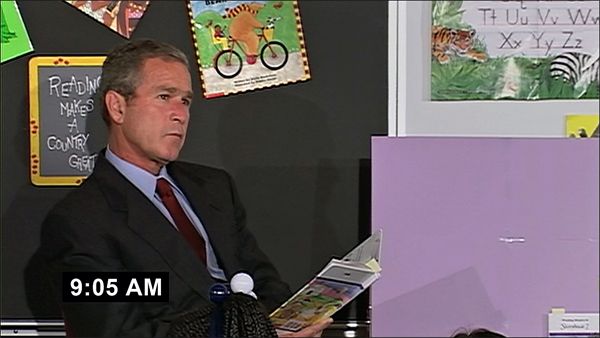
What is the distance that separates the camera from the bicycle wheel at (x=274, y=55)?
1.51m

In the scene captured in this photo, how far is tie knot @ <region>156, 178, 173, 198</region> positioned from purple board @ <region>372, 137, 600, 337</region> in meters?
0.31

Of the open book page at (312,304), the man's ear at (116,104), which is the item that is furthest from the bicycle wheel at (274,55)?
the open book page at (312,304)

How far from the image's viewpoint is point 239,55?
151cm

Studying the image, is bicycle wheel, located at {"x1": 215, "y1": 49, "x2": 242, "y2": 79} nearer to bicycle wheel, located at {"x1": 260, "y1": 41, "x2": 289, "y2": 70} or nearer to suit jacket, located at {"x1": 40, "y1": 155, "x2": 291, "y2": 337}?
bicycle wheel, located at {"x1": 260, "y1": 41, "x2": 289, "y2": 70}

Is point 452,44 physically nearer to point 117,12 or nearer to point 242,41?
point 242,41

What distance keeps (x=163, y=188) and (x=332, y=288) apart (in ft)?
0.99

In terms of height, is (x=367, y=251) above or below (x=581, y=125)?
below

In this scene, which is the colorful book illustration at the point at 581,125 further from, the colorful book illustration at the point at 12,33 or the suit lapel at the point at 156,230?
the colorful book illustration at the point at 12,33

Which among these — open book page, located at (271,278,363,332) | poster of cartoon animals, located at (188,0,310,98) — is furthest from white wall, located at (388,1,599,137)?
open book page, located at (271,278,363,332)

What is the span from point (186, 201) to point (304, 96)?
241 mm

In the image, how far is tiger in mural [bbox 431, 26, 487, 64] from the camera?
152cm

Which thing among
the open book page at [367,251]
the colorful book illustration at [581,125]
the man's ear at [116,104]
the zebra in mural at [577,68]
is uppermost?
the zebra in mural at [577,68]

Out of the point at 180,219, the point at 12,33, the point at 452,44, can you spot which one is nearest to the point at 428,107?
the point at 452,44

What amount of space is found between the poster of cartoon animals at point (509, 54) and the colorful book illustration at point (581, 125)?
1.2 inches
